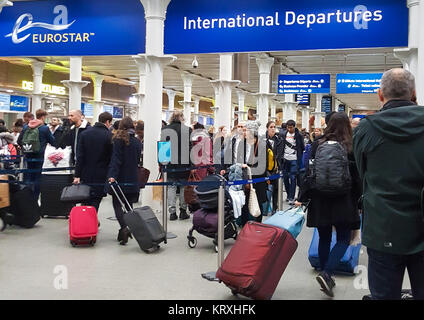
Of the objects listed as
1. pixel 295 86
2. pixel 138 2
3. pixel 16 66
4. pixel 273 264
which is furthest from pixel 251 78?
pixel 273 264

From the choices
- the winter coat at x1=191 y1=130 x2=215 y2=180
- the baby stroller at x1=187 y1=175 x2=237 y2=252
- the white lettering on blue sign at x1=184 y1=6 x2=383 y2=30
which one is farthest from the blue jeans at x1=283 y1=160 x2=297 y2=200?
the baby stroller at x1=187 y1=175 x2=237 y2=252

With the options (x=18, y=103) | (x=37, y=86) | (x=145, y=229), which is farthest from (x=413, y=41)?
(x=18, y=103)

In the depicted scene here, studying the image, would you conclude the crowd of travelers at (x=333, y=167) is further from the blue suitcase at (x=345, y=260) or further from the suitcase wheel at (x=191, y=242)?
the suitcase wheel at (x=191, y=242)

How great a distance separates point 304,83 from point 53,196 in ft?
38.8

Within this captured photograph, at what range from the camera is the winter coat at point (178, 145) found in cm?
805

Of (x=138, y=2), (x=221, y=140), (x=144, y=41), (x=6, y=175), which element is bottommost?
(x=6, y=175)

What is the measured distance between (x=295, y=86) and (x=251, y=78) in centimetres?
970

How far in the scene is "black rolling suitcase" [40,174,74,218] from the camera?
802 centimetres

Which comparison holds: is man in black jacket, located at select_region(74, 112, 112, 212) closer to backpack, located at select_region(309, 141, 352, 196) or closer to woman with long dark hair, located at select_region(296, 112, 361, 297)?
woman with long dark hair, located at select_region(296, 112, 361, 297)

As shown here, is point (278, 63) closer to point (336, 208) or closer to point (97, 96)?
point (97, 96)

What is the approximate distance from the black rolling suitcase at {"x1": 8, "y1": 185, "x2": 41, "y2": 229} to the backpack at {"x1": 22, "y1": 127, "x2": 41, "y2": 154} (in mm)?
1401

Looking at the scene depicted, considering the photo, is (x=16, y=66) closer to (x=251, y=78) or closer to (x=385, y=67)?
(x=251, y=78)

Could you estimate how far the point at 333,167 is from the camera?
13.7 feet

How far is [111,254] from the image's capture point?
5.87 metres
